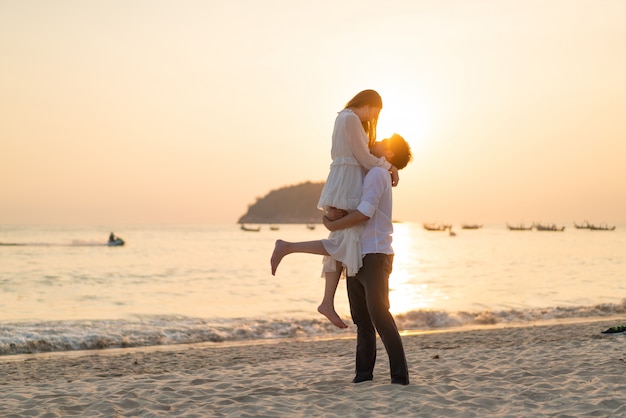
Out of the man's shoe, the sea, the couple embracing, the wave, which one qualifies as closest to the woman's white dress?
the couple embracing

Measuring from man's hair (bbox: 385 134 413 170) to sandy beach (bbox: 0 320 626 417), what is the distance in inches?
78.6

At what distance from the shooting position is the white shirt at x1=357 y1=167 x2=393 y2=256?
201 inches

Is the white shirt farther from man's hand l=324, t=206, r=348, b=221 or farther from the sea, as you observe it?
the sea

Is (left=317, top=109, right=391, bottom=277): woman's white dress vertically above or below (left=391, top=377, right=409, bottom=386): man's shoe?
above

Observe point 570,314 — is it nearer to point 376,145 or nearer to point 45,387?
point 376,145

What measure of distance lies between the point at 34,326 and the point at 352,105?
9729 mm

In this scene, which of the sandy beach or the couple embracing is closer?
the sandy beach

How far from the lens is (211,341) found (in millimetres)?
11375

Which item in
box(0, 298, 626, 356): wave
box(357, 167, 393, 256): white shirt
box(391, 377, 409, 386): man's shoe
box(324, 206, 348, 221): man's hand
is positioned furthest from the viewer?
box(0, 298, 626, 356): wave

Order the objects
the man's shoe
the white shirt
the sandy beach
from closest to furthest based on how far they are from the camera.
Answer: the sandy beach → the white shirt → the man's shoe

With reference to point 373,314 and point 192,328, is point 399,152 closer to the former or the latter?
point 373,314

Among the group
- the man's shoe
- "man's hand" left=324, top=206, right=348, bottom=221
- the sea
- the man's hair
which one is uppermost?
the man's hair

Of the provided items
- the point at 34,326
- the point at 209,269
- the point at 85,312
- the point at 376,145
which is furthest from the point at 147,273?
the point at 376,145

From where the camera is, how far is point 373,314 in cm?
529
